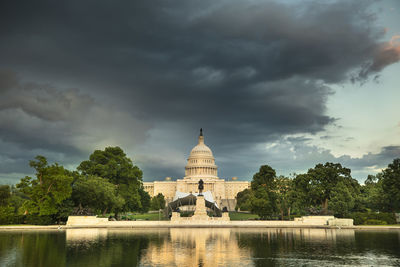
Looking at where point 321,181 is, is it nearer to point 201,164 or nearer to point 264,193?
point 264,193

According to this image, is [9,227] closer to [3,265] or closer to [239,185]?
[3,265]

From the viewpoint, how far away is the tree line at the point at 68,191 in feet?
180

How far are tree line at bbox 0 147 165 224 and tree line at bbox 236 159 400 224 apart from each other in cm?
2712

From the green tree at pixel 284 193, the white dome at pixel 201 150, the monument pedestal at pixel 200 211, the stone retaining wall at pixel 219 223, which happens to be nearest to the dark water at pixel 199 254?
the stone retaining wall at pixel 219 223

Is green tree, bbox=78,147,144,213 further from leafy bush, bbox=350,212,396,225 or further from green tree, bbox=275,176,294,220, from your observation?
leafy bush, bbox=350,212,396,225

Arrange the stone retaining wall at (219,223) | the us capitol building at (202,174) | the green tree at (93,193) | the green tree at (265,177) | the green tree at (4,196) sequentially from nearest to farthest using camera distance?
the stone retaining wall at (219,223)
the green tree at (93,193)
the green tree at (4,196)
the green tree at (265,177)
the us capitol building at (202,174)

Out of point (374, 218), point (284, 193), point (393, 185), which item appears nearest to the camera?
point (374, 218)

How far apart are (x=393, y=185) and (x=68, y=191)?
54.4 m

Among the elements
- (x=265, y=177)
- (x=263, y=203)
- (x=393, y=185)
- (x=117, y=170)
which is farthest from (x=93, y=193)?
(x=393, y=185)

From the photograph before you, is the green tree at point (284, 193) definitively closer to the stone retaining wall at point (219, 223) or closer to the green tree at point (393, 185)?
the stone retaining wall at point (219, 223)

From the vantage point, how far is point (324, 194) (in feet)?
223

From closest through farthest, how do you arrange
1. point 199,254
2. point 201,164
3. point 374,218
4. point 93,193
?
point 199,254 < point 93,193 < point 374,218 < point 201,164

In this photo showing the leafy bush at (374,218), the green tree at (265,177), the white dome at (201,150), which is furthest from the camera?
the white dome at (201,150)

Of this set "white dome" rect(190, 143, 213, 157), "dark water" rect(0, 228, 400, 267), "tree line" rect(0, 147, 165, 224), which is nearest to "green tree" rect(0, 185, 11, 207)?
"tree line" rect(0, 147, 165, 224)
